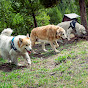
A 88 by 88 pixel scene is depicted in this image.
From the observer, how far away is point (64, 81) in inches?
164

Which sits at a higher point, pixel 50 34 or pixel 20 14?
pixel 20 14

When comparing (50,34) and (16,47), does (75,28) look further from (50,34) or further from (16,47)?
(16,47)

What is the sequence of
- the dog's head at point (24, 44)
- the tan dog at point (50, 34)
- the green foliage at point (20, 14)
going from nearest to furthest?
the dog's head at point (24, 44)
the tan dog at point (50, 34)
the green foliage at point (20, 14)

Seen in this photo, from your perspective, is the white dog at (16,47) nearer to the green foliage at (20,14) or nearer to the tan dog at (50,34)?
the tan dog at (50,34)

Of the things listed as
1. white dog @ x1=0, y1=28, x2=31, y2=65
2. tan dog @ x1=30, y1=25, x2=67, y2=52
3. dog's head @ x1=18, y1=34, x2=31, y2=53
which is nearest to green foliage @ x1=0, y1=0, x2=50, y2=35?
tan dog @ x1=30, y1=25, x2=67, y2=52

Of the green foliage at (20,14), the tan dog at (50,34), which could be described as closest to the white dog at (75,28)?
the tan dog at (50,34)

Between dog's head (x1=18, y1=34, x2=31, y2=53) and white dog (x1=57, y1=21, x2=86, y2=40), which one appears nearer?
dog's head (x1=18, y1=34, x2=31, y2=53)

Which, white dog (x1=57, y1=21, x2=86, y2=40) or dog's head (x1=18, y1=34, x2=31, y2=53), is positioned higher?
dog's head (x1=18, y1=34, x2=31, y2=53)

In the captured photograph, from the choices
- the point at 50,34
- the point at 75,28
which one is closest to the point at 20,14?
the point at 75,28

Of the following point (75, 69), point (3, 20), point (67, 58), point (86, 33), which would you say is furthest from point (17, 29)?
point (75, 69)

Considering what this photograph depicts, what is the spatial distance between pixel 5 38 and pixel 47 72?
3.23 m

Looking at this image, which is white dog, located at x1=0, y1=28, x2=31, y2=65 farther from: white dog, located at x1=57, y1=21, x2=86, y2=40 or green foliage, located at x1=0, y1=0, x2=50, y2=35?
green foliage, located at x1=0, y1=0, x2=50, y2=35

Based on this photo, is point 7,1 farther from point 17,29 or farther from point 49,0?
point 49,0

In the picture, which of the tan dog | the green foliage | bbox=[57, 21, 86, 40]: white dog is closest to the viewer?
the tan dog
